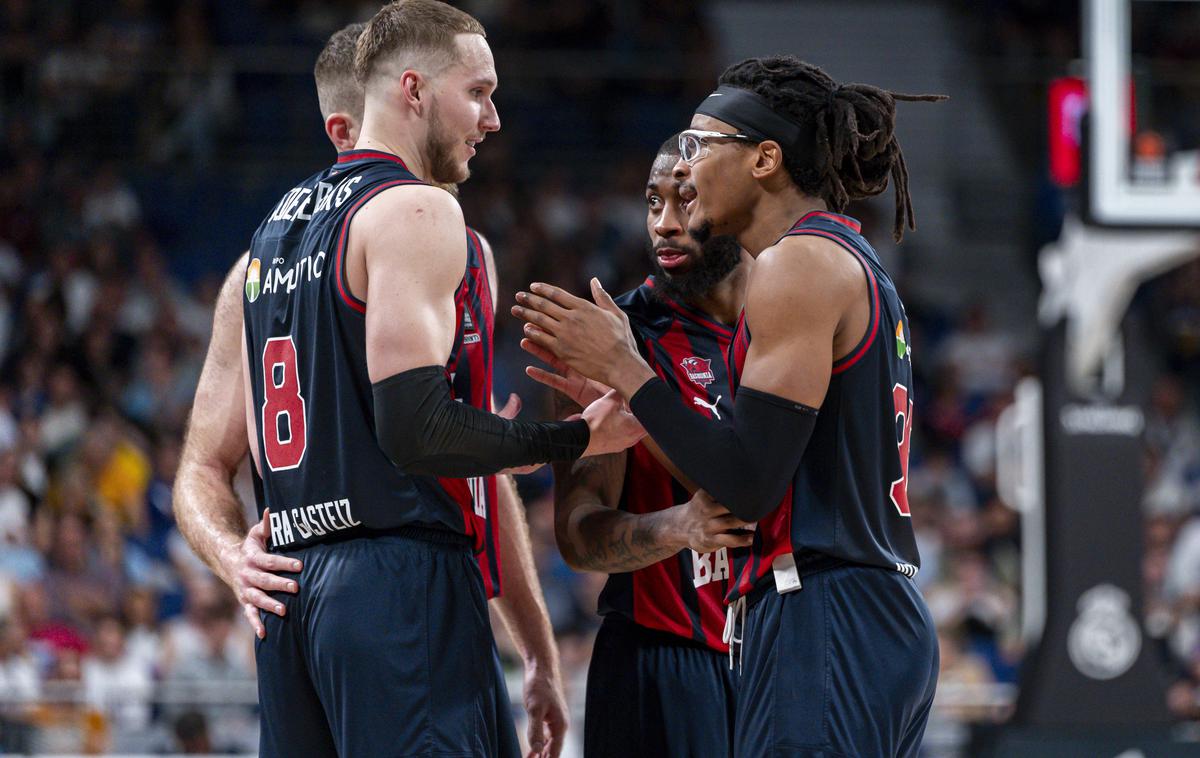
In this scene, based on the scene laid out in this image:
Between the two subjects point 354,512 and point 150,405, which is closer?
point 354,512

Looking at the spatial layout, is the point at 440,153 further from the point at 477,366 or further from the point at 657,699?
the point at 657,699

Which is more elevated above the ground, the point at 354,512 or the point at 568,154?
the point at 568,154

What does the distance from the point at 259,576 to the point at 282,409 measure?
1.40ft

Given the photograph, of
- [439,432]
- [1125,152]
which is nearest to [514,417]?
[439,432]

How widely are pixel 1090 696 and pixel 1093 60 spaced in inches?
144

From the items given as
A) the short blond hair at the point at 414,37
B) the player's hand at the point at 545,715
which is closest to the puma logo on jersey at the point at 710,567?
the player's hand at the point at 545,715

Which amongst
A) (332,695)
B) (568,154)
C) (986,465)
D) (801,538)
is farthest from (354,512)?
(568,154)

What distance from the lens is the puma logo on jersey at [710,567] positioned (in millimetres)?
4488

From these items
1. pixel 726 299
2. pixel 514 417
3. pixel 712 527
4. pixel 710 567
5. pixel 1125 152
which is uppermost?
pixel 1125 152

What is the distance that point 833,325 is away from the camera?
354 cm

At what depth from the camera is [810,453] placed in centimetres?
365

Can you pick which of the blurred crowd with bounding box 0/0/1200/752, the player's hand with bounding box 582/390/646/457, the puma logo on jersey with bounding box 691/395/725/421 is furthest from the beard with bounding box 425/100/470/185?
the blurred crowd with bounding box 0/0/1200/752

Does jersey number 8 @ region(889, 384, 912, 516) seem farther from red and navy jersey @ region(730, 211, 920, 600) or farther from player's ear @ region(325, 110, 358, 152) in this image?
player's ear @ region(325, 110, 358, 152)

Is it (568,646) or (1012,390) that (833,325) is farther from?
(1012,390)
